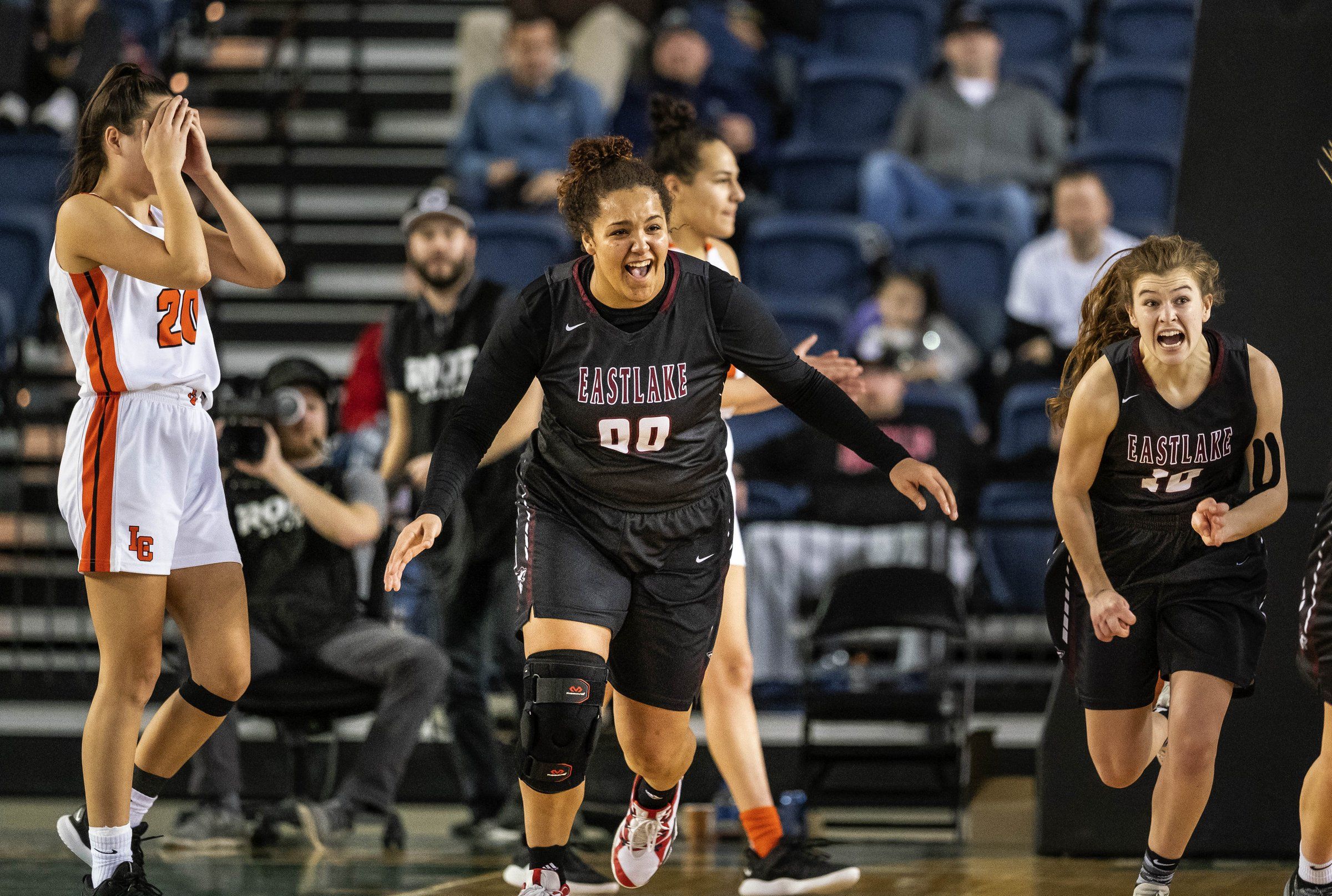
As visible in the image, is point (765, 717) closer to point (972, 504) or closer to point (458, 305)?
point (972, 504)

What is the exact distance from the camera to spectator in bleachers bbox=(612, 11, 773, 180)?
963cm

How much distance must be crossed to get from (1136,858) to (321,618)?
2931mm

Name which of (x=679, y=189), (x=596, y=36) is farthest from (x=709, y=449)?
(x=596, y=36)

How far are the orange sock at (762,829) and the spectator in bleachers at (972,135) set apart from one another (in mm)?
5199

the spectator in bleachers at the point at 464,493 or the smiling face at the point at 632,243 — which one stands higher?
the smiling face at the point at 632,243

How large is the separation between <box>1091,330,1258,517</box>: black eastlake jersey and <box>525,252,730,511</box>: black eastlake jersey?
41.5 inches

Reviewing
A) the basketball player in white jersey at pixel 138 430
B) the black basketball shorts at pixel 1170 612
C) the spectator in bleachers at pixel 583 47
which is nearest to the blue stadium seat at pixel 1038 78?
the spectator in bleachers at pixel 583 47

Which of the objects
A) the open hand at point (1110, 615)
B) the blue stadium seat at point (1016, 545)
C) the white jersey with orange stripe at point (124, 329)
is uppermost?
the white jersey with orange stripe at point (124, 329)

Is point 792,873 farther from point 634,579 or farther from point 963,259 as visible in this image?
point 963,259

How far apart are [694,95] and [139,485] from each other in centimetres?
613

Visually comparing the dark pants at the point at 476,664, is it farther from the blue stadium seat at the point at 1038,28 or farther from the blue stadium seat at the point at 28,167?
the blue stadium seat at the point at 1038,28

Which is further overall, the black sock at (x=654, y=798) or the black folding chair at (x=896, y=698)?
the black folding chair at (x=896, y=698)

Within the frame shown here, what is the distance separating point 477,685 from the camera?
620cm

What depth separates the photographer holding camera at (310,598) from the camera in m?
5.93
